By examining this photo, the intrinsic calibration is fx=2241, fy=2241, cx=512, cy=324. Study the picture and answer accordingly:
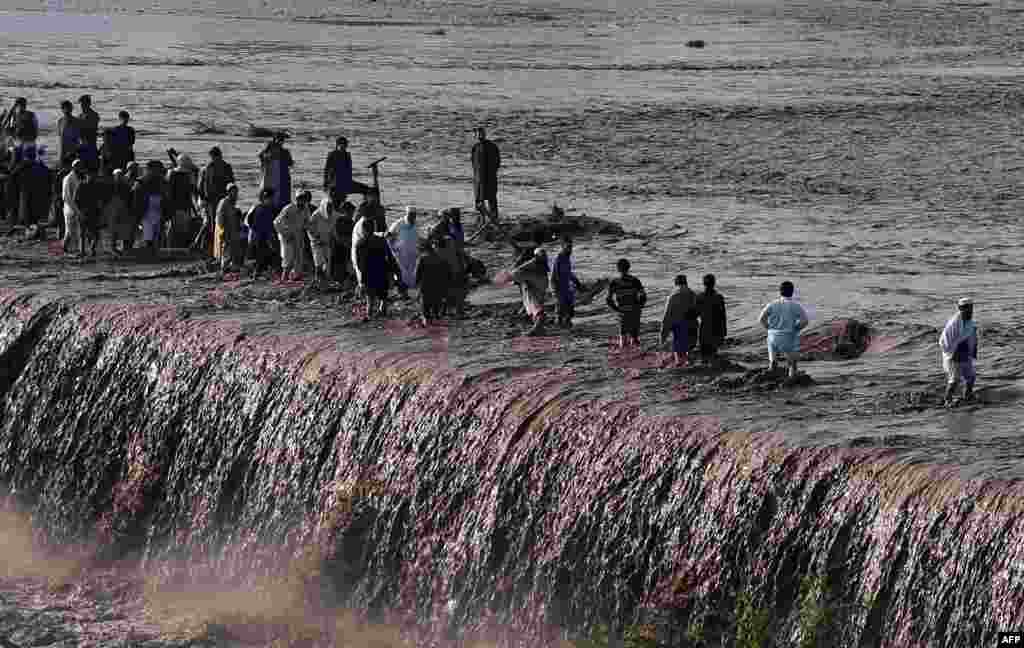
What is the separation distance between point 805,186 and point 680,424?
14856mm

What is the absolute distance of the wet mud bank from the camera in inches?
579

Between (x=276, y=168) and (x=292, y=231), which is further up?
(x=276, y=168)

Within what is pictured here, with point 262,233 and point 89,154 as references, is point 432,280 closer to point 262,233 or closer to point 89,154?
point 262,233

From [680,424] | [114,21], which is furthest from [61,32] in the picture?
[680,424]

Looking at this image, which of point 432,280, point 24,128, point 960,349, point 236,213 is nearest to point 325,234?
point 236,213

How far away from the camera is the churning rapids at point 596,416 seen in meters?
15.2

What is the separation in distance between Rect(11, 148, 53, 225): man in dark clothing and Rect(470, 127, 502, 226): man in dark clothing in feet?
17.3

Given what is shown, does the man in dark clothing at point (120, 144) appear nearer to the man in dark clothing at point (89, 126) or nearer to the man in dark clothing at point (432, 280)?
the man in dark clothing at point (89, 126)

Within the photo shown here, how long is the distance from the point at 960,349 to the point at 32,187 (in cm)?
1399

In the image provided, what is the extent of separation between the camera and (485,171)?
25.9m

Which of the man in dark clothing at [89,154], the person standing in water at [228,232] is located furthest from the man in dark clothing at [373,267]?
the man in dark clothing at [89,154]

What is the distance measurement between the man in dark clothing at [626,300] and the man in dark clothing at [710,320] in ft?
2.75

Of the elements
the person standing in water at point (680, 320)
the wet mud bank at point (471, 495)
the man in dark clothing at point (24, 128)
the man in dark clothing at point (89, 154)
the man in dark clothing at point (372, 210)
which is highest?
the man in dark clothing at point (24, 128)

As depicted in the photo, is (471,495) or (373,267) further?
(373,267)
